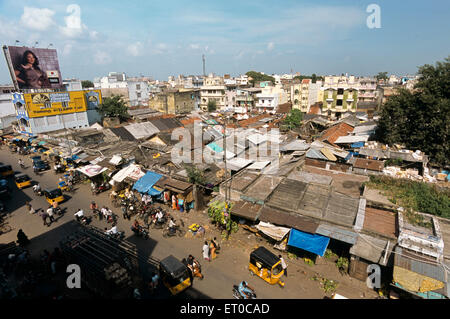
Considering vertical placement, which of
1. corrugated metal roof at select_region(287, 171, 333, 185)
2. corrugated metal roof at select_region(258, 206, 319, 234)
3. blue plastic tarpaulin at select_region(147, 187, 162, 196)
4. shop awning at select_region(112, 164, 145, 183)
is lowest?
blue plastic tarpaulin at select_region(147, 187, 162, 196)

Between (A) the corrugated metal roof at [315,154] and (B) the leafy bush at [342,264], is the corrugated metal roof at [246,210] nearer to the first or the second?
(B) the leafy bush at [342,264]

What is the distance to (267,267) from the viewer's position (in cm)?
1109

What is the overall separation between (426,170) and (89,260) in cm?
2600

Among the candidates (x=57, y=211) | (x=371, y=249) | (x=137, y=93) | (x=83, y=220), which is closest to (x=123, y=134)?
(x=57, y=211)

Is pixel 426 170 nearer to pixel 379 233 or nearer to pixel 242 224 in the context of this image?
pixel 379 233

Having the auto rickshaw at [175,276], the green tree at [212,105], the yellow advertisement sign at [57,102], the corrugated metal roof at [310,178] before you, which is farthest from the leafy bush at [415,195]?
the green tree at [212,105]

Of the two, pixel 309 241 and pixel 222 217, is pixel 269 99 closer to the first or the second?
pixel 222 217

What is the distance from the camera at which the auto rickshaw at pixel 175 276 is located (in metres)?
10.6

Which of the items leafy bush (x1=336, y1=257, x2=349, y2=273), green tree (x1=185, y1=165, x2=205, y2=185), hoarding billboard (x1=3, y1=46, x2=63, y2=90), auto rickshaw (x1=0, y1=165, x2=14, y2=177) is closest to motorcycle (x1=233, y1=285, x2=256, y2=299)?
leafy bush (x1=336, y1=257, x2=349, y2=273)

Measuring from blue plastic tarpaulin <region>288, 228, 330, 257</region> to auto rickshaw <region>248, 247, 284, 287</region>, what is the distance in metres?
1.37

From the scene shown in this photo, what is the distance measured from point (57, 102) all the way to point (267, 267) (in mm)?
45280

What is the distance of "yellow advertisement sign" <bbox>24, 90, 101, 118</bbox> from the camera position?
124 feet

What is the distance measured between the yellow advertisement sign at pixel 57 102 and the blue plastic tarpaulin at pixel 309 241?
43898 mm

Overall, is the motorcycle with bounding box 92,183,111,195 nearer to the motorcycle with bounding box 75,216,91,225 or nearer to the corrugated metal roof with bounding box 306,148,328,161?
the motorcycle with bounding box 75,216,91,225
